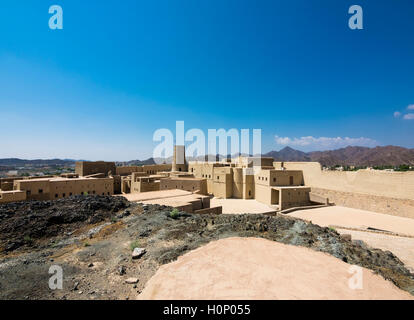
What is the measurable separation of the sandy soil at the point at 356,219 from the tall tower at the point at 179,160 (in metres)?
25.1

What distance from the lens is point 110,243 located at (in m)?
7.63

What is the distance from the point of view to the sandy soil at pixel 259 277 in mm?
4383

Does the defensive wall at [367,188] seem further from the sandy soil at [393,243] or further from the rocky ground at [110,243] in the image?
the rocky ground at [110,243]

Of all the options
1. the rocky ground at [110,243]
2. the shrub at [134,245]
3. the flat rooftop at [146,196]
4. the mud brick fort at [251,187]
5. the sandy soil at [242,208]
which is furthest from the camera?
the sandy soil at [242,208]

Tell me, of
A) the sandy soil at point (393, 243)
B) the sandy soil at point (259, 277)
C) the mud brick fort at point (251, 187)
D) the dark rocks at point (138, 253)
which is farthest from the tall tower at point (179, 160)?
the sandy soil at point (259, 277)

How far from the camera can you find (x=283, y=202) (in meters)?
22.6

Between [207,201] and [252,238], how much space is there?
28.9ft

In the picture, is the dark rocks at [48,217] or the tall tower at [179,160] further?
the tall tower at [179,160]

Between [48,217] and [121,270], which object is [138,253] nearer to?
[121,270]

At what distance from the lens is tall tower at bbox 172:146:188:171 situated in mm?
41125

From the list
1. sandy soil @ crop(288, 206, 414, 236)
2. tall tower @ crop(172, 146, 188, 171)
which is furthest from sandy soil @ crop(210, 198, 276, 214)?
tall tower @ crop(172, 146, 188, 171)

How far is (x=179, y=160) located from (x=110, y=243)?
34291 millimetres
